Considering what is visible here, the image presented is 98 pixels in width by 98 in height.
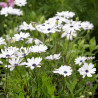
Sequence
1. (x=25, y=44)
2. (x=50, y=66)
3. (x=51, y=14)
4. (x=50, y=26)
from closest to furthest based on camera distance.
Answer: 1. (x=50, y=26)
2. (x=50, y=66)
3. (x=25, y=44)
4. (x=51, y=14)

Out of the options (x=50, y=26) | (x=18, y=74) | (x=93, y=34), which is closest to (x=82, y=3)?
(x=93, y=34)

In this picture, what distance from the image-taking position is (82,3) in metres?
2.03

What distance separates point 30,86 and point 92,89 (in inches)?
15.6

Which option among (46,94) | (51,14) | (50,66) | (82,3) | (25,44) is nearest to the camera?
(46,94)

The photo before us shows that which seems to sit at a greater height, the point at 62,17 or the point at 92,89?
the point at 62,17

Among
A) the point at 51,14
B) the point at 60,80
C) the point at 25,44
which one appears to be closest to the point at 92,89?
the point at 60,80

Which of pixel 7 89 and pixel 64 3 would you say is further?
pixel 64 3

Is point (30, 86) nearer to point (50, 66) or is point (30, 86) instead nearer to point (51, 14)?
point (50, 66)

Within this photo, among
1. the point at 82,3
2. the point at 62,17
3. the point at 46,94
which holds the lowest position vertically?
the point at 46,94

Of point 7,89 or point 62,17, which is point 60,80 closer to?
point 7,89

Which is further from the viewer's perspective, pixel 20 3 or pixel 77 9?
pixel 77 9

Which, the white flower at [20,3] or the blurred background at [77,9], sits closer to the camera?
the white flower at [20,3]

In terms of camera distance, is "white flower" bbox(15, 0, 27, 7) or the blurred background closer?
"white flower" bbox(15, 0, 27, 7)

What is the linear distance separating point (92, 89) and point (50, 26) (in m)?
0.46
